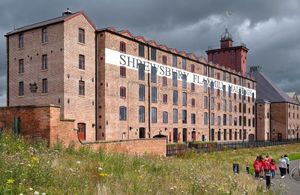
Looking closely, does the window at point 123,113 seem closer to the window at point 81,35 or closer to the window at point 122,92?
the window at point 122,92

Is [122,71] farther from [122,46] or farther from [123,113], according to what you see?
[123,113]

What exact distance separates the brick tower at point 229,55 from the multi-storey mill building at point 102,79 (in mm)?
25225

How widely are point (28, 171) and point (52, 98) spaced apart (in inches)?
961

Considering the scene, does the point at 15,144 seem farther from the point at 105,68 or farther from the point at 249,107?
the point at 249,107

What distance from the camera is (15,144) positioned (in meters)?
12.9

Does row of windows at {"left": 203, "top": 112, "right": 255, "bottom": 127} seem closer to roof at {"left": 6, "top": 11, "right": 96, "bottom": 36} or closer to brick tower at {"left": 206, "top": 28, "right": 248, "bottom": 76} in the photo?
brick tower at {"left": 206, "top": 28, "right": 248, "bottom": 76}

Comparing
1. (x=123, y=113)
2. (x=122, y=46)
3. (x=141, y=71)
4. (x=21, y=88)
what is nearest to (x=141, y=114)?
(x=123, y=113)

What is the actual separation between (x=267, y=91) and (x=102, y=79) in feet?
174

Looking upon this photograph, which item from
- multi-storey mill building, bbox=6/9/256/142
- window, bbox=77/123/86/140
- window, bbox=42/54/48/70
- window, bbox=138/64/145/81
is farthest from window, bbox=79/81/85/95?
window, bbox=138/64/145/81

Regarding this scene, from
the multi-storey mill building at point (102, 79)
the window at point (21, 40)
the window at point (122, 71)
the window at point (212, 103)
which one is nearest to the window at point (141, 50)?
the multi-storey mill building at point (102, 79)

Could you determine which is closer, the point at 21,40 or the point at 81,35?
the point at 81,35

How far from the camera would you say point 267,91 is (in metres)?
78.4

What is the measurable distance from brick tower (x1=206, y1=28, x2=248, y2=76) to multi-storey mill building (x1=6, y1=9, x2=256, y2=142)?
82.8 ft

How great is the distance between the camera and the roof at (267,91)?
77.4 m
